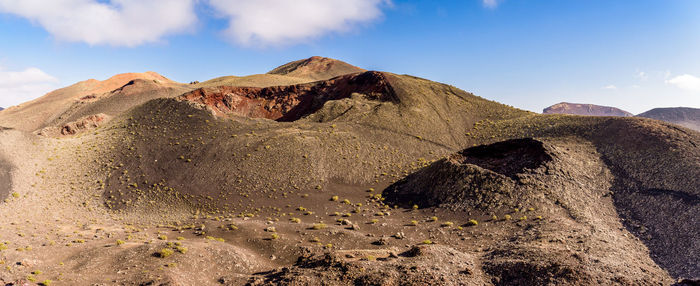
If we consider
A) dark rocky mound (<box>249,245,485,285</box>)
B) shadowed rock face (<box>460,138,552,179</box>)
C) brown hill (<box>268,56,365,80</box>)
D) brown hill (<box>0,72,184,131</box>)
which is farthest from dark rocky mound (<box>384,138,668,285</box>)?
brown hill (<box>268,56,365,80</box>)

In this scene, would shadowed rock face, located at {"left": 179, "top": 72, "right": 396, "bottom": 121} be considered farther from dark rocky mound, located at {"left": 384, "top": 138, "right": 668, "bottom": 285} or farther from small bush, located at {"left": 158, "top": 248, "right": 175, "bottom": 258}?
small bush, located at {"left": 158, "top": 248, "right": 175, "bottom": 258}

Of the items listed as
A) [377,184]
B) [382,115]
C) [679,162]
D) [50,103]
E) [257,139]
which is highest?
[50,103]

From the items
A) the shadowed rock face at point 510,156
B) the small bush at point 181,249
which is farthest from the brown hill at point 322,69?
the small bush at point 181,249

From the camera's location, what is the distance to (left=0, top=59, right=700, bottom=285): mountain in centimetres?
1802

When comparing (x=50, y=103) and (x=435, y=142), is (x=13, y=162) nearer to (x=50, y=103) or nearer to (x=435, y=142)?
(x=435, y=142)

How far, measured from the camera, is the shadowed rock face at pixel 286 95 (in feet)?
226

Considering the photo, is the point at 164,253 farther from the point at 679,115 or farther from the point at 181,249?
the point at 679,115

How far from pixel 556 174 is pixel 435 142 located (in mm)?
21374

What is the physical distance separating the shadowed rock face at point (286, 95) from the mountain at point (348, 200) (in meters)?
11.4

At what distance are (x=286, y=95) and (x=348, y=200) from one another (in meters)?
46.5

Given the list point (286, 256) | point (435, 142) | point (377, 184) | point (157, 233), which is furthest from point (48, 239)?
point (435, 142)

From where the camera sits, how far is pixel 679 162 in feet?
104

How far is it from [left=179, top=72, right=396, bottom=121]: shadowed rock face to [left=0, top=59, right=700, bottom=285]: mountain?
1136 cm

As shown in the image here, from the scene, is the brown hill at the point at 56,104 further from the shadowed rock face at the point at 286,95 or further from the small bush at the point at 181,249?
the small bush at the point at 181,249
